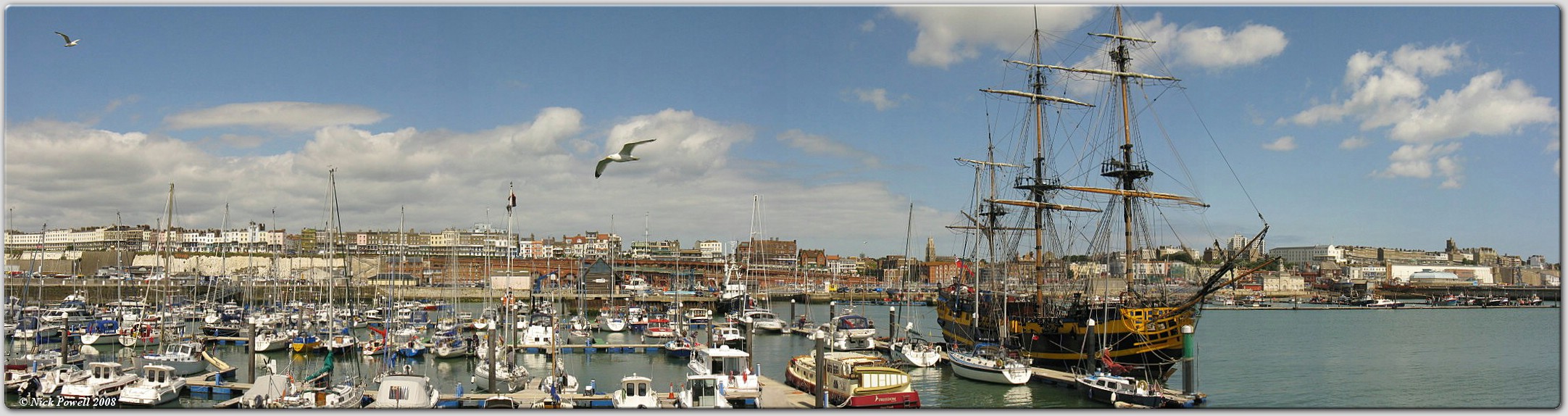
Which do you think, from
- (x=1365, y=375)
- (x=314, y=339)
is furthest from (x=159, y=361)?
(x=1365, y=375)

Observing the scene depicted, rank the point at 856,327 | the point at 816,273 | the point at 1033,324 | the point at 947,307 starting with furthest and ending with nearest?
the point at 816,273, the point at 856,327, the point at 947,307, the point at 1033,324

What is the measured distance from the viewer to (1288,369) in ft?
146

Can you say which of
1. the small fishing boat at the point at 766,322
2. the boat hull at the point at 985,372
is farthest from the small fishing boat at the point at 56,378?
the small fishing boat at the point at 766,322

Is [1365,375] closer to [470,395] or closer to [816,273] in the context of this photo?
[470,395]

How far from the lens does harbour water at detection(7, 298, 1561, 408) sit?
33.8 metres

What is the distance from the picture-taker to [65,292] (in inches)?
3563

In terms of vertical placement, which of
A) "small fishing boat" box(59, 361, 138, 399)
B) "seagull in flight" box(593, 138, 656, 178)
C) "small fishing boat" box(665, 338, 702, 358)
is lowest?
"small fishing boat" box(665, 338, 702, 358)

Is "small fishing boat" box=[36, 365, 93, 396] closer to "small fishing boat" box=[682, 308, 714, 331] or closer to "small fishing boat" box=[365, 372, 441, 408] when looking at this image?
"small fishing boat" box=[365, 372, 441, 408]

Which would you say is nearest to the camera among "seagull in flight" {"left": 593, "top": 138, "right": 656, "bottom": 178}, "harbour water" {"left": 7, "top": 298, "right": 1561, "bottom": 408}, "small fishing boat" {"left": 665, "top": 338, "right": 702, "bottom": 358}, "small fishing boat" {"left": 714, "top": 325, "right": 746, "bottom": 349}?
"seagull in flight" {"left": 593, "top": 138, "right": 656, "bottom": 178}

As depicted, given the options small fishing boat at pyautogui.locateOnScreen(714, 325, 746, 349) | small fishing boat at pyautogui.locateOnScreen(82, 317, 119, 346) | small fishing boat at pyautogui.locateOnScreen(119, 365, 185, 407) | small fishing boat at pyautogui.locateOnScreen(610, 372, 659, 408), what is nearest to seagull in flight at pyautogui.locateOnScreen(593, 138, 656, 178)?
small fishing boat at pyautogui.locateOnScreen(610, 372, 659, 408)

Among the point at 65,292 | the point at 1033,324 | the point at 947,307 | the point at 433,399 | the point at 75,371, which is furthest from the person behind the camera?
the point at 65,292

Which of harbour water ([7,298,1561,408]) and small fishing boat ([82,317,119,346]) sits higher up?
small fishing boat ([82,317,119,346])

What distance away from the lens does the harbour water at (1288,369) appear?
111ft

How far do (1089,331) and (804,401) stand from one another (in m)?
12.3
